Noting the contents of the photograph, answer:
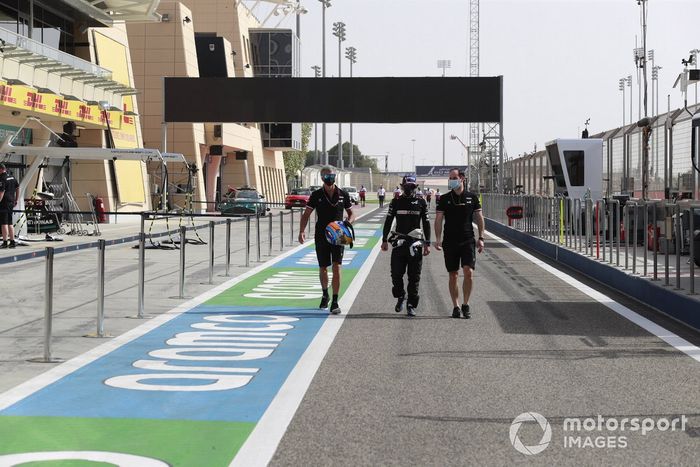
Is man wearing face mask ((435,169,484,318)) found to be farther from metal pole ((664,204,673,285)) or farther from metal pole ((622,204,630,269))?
metal pole ((622,204,630,269))

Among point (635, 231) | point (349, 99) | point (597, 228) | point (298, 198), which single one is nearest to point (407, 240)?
point (635, 231)

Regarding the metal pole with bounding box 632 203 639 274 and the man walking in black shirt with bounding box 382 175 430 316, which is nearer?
the man walking in black shirt with bounding box 382 175 430 316

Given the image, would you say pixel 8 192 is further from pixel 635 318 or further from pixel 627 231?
pixel 635 318

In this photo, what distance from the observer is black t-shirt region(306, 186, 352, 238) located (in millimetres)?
12898

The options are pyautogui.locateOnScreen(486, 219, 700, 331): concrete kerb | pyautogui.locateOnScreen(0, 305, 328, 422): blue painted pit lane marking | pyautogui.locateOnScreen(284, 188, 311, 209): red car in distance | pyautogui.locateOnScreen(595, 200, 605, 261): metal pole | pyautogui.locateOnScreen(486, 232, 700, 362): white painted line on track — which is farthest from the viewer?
pyautogui.locateOnScreen(284, 188, 311, 209): red car in distance

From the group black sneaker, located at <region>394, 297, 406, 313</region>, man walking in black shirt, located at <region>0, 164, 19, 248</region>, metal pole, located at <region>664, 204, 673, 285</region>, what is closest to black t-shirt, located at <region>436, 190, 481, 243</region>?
black sneaker, located at <region>394, 297, 406, 313</region>

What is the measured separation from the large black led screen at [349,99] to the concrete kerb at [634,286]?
2660 cm

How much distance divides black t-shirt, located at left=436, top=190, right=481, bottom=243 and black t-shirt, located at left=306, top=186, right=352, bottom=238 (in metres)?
1.32

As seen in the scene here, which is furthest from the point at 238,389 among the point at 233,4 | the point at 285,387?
the point at 233,4

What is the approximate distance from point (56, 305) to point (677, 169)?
1183 centimetres

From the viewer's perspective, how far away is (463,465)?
548 cm

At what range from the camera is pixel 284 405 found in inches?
278

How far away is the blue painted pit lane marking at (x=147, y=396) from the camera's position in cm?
686

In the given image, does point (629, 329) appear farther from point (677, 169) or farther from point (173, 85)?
point (173, 85)
